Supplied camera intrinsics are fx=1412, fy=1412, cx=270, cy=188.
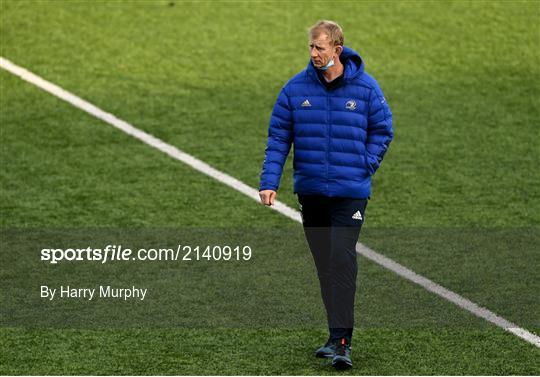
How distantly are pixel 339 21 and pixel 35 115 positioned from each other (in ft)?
14.5

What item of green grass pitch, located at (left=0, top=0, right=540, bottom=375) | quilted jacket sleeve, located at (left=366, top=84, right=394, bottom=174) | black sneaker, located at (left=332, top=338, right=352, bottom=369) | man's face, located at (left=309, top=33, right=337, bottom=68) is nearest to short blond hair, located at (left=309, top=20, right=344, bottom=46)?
man's face, located at (left=309, top=33, right=337, bottom=68)

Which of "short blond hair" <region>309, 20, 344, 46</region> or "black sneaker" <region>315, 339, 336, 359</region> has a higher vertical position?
"short blond hair" <region>309, 20, 344, 46</region>

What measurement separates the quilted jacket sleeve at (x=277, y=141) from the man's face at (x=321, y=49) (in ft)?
1.10

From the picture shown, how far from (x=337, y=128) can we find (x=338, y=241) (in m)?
0.66

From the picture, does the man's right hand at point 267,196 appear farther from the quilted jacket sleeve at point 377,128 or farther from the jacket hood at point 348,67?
the jacket hood at point 348,67

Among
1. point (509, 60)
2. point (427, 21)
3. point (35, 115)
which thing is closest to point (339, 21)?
point (427, 21)

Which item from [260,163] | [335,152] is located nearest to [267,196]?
[335,152]

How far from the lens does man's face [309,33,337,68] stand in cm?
802

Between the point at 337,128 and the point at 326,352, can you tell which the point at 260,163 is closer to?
→ the point at 326,352

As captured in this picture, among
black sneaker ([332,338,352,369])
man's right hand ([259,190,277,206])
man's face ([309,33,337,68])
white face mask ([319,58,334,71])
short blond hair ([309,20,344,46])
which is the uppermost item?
short blond hair ([309,20,344,46])

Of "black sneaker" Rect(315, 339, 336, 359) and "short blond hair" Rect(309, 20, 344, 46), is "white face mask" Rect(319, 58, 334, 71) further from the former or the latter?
"black sneaker" Rect(315, 339, 336, 359)

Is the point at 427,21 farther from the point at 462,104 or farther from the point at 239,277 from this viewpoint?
the point at 239,277

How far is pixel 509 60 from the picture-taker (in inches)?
647

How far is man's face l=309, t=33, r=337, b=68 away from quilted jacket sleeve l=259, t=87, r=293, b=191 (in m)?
0.34
